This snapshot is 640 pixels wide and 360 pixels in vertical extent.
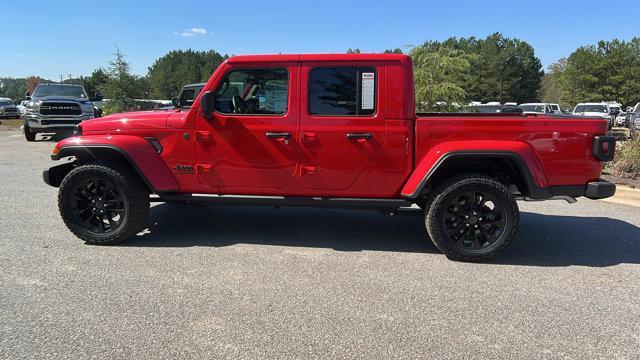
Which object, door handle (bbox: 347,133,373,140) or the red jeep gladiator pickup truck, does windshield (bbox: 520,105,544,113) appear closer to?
the red jeep gladiator pickup truck

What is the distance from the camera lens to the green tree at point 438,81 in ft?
35.7

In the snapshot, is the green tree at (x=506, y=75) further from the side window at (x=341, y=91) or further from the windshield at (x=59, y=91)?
the side window at (x=341, y=91)

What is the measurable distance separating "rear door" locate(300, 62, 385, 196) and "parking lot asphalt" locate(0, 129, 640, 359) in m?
0.80

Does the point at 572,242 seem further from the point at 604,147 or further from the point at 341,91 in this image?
the point at 341,91

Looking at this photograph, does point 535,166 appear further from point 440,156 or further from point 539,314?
point 539,314

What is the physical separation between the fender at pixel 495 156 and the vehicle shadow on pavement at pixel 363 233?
738 mm

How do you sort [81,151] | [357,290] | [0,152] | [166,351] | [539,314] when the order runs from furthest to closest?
[0,152], [81,151], [357,290], [539,314], [166,351]

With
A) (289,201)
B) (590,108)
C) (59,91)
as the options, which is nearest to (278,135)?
(289,201)

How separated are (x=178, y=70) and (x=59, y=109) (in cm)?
10293

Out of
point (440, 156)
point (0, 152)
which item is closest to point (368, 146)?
point (440, 156)

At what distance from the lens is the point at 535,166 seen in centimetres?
436

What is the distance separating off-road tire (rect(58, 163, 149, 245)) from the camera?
→ 4.88 meters

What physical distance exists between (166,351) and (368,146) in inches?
101

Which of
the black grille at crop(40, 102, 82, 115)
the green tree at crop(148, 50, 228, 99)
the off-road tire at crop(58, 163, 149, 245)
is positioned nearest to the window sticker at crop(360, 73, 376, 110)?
the off-road tire at crop(58, 163, 149, 245)
